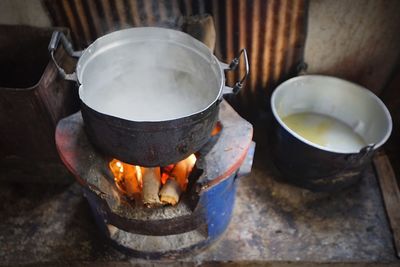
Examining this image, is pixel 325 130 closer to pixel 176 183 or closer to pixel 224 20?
pixel 224 20

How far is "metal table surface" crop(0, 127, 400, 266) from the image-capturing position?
241 cm

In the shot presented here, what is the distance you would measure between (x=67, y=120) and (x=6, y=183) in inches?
38.3

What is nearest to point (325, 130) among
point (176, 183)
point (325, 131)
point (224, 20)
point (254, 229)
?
point (325, 131)

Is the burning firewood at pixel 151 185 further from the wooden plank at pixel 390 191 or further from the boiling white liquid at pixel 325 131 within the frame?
the wooden plank at pixel 390 191

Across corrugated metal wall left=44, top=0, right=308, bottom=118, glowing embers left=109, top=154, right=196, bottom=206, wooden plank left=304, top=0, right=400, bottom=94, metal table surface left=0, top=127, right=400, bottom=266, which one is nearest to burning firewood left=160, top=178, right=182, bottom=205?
glowing embers left=109, top=154, right=196, bottom=206

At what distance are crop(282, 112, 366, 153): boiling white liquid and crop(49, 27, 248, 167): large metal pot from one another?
106cm

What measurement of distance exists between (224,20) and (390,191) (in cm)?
167

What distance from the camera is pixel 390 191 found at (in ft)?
9.05

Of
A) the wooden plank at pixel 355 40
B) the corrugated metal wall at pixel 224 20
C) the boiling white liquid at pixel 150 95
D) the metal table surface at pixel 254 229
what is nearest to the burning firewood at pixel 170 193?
the boiling white liquid at pixel 150 95

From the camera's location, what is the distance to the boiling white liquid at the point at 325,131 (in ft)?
9.30

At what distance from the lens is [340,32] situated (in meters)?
2.69

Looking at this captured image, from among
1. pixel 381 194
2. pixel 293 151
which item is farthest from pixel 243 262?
pixel 381 194

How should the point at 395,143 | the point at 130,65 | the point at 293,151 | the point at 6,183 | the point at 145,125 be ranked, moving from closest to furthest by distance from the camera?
the point at 145,125
the point at 130,65
the point at 293,151
the point at 6,183
the point at 395,143

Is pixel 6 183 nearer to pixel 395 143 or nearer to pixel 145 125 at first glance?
pixel 145 125
